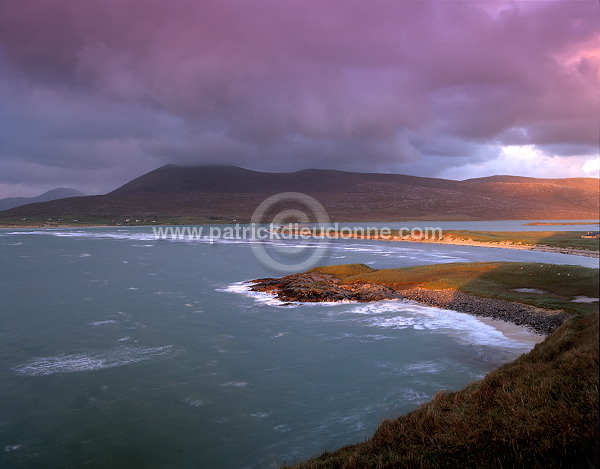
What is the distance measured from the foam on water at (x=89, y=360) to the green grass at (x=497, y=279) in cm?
2155

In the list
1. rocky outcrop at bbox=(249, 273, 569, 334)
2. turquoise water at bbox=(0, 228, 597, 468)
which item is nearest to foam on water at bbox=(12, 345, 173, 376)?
turquoise water at bbox=(0, 228, 597, 468)

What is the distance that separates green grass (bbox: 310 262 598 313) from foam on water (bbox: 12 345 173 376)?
848 inches

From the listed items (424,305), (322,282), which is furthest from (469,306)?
(322,282)

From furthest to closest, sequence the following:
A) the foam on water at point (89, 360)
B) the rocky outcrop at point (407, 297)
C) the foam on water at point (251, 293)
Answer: the foam on water at point (251, 293), the rocky outcrop at point (407, 297), the foam on water at point (89, 360)

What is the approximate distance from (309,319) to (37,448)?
16435mm

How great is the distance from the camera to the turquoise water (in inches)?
460

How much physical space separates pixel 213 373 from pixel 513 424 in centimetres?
1274

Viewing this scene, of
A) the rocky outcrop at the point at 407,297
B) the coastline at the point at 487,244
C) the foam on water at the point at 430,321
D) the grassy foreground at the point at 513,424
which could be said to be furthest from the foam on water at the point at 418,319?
the coastline at the point at 487,244

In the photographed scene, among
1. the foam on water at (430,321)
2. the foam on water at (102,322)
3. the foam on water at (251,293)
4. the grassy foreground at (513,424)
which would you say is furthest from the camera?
the foam on water at (251,293)

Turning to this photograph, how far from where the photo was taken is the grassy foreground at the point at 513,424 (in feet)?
20.5

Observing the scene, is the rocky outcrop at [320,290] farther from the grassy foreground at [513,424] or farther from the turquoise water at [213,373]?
the grassy foreground at [513,424]

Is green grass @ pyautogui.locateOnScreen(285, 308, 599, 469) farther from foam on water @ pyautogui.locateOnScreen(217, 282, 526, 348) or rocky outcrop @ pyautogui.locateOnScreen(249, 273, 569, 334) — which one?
rocky outcrop @ pyautogui.locateOnScreen(249, 273, 569, 334)

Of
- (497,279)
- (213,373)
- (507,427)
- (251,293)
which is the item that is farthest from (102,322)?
(497,279)

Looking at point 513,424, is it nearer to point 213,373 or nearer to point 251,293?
point 213,373
